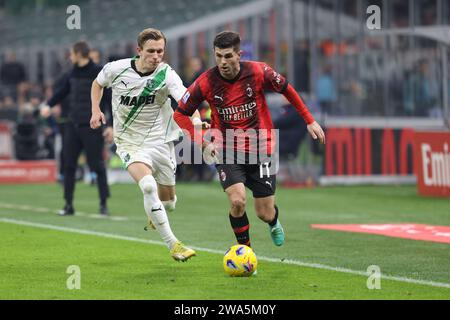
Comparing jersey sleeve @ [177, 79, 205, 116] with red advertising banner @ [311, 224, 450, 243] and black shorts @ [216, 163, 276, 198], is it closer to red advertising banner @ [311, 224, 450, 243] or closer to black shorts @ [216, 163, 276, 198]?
black shorts @ [216, 163, 276, 198]

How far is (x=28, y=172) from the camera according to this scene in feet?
85.8

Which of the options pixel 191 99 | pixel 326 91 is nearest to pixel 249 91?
pixel 191 99

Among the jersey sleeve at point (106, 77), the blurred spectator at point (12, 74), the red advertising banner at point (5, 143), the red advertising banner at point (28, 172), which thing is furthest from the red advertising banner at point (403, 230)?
the blurred spectator at point (12, 74)

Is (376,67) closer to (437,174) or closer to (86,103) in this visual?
(437,174)

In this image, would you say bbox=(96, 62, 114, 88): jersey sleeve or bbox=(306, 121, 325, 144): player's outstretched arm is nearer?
bbox=(306, 121, 325, 144): player's outstretched arm

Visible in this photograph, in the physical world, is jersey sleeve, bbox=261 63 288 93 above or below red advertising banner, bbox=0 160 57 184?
above

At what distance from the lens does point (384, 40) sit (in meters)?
26.6

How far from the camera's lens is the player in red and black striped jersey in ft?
37.9

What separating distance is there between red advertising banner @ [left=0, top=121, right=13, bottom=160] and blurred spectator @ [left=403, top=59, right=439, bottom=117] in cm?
969

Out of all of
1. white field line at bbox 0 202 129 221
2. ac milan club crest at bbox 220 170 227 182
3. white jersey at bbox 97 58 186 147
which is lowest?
white field line at bbox 0 202 129 221

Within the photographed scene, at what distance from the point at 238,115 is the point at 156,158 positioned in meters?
1.31

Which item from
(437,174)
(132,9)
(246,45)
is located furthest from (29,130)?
(132,9)

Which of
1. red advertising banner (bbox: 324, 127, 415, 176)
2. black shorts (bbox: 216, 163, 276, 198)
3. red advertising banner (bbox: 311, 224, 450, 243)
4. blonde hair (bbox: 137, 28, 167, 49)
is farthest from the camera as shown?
red advertising banner (bbox: 324, 127, 415, 176)

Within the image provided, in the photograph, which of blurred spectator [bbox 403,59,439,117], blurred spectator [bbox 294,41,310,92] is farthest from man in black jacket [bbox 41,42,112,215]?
blurred spectator [bbox 294,41,310,92]
